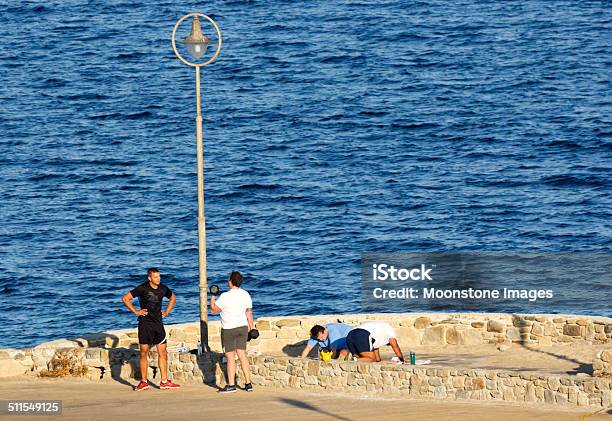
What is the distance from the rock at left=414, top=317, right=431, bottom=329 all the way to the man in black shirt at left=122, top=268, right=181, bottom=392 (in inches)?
234

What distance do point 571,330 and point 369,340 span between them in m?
4.85

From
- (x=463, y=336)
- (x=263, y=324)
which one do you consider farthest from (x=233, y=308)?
(x=463, y=336)

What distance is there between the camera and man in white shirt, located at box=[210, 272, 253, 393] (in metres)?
22.5

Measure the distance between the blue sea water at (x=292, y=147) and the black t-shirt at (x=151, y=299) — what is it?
23389mm

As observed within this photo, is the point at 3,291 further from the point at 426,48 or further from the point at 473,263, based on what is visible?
the point at 426,48

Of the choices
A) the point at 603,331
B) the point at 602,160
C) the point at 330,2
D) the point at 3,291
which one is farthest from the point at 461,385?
the point at 330,2

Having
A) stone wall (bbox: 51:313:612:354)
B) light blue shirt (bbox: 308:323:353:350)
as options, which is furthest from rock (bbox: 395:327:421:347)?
light blue shirt (bbox: 308:323:353:350)

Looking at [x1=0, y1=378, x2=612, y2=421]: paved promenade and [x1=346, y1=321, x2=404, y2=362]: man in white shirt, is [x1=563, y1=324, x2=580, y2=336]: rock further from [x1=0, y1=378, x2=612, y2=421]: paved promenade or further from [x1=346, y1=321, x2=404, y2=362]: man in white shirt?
[x1=0, y1=378, x2=612, y2=421]: paved promenade

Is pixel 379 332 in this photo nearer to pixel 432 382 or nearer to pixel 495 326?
pixel 432 382

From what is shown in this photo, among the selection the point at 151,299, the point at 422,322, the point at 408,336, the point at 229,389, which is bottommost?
the point at 229,389

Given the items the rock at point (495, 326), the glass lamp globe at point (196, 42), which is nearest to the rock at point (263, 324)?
the rock at point (495, 326)

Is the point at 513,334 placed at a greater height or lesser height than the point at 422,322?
lesser

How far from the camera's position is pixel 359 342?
2370 cm

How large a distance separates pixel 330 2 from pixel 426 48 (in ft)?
48.1
